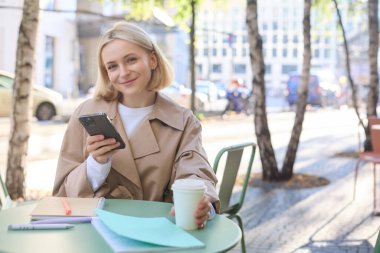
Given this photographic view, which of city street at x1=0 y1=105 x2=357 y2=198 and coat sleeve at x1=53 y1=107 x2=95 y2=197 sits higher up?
coat sleeve at x1=53 y1=107 x2=95 y2=197

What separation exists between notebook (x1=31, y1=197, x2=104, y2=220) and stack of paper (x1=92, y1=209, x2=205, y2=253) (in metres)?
0.13

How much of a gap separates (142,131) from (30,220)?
2.16 feet

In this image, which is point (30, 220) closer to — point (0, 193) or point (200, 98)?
point (0, 193)

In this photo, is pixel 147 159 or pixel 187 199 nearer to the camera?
pixel 187 199

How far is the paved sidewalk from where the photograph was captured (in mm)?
4460

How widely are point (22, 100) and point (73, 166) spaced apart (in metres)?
3.41

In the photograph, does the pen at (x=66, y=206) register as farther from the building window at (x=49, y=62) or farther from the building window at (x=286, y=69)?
the building window at (x=286, y=69)

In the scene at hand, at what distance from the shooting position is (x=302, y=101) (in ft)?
24.7

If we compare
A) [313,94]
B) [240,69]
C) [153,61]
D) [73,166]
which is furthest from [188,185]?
[240,69]

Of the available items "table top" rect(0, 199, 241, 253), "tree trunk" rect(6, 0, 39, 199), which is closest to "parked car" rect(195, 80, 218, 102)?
"tree trunk" rect(6, 0, 39, 199)

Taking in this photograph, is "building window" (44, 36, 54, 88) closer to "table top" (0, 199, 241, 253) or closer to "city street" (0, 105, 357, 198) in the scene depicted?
"city street" (0, 105, 357, 198)

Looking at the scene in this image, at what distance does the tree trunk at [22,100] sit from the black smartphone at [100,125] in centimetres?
373

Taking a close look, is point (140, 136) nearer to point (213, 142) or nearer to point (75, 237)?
point (75, 237)

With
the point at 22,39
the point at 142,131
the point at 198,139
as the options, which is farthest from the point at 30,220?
the point at 22,39
